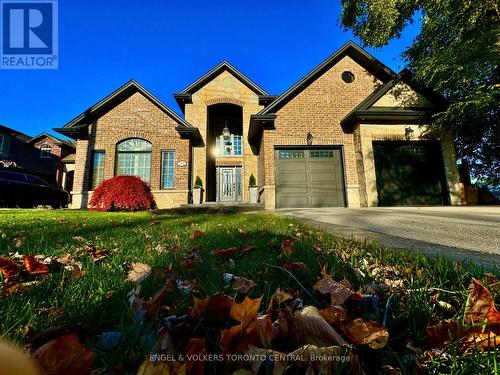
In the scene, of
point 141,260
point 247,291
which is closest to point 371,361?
point 247,291

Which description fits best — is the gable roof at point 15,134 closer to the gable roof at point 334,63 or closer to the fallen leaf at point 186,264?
the gable roof at point 334,63

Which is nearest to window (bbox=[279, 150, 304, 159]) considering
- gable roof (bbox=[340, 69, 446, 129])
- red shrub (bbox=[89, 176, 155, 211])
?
gable roof (bbox=[340, 69, 446, 129])

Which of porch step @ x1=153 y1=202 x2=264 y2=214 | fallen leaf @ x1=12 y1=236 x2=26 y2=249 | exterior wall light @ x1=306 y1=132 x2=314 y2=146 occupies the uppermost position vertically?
exterior wall light @ x1=306 y1=132 x2=314 y2=146

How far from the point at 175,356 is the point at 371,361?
532mm

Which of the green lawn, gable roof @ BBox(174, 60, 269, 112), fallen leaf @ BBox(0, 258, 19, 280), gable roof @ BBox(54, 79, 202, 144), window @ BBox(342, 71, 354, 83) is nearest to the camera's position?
the green lawn

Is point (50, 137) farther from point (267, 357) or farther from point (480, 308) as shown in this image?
point (480, 308)

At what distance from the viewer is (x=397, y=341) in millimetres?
814

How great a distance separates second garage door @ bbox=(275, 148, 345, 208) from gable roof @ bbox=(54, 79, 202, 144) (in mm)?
5276

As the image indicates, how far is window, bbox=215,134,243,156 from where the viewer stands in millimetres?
16219

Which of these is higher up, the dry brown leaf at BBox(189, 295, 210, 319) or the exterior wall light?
the exterior wall light

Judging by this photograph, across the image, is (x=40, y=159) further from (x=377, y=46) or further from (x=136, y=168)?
(x=377, y=46)

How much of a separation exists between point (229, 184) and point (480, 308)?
15.2 m

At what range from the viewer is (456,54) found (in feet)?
31.8

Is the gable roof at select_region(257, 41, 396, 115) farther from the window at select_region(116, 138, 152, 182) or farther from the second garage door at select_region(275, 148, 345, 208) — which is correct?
the window at select_region(116, 138, 152, 182)
